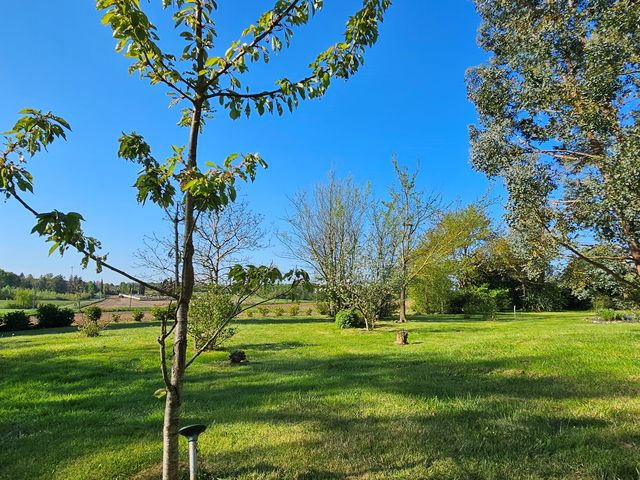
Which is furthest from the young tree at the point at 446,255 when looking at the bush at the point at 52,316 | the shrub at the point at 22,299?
the shrub at the point at 22,299

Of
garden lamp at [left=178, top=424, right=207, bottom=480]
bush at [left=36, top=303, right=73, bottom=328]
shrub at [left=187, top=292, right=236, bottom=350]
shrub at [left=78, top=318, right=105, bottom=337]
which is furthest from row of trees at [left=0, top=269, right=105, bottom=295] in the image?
garden lamp at [left=178, top=424, right=207, bottom=480]

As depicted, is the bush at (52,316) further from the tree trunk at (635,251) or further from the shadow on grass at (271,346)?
the tree trunk at (635,251)

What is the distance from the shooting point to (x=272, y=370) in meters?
7.05

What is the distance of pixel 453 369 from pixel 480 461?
3819mm

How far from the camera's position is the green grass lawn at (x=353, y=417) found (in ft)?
8.97

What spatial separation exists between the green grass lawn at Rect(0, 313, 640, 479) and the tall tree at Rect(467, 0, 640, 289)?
2.54 meters

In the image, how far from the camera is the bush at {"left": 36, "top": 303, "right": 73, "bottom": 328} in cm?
2116

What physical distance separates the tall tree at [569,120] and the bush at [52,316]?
927 inches

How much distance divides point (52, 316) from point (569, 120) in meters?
25.7

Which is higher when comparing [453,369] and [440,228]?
[440,228]

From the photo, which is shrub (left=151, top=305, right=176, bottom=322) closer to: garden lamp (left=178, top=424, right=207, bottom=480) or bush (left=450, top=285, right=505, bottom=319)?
garden lamp (left=178, top=424, right=207, bottom=480)

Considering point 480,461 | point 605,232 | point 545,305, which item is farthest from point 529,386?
point 545,305

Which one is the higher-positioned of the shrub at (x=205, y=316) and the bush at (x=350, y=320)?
the shrub at (x=205, y=316)

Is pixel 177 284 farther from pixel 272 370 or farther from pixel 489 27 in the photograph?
pixel 489 27
